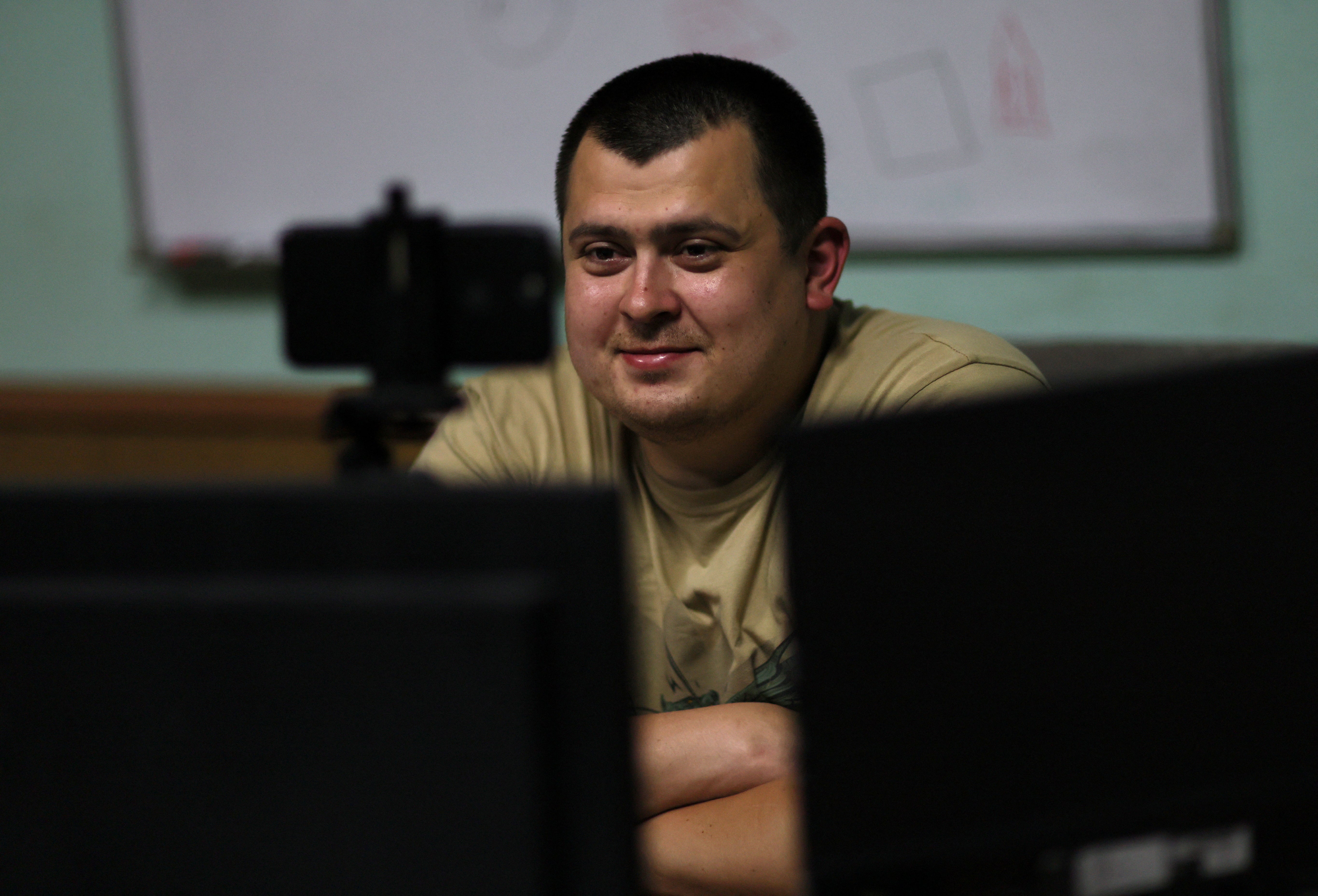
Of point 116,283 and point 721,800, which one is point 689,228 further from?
point 116,283

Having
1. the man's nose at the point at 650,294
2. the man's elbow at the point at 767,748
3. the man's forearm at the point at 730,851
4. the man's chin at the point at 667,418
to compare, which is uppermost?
the man's nose at the point at 650,294

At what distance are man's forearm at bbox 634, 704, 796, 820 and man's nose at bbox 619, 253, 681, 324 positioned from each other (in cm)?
39

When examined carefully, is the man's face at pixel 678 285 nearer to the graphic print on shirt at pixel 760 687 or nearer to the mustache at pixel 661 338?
the mustache at pixel 661 338

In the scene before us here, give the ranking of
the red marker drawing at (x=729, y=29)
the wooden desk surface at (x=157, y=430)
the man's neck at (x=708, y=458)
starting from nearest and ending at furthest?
the man's neck at (x=708, y=458) → the red marker drawing at (x=729, y=29) → the wooden desk surface at (x=157, y=430)

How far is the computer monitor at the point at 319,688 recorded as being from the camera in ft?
1.52

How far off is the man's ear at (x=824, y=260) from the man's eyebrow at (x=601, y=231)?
0.22 m

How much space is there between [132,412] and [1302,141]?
2.12m

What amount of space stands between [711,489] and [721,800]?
441 mm

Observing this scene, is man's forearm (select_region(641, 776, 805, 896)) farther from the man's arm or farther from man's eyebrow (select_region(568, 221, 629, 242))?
man's eyebrow (select_region(568, 221, 629, 242))

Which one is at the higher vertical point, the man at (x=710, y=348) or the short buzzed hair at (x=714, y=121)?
the short buzzed hair at (x=714, y=121)

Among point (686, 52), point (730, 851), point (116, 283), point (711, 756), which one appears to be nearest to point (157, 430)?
point (116, 283)

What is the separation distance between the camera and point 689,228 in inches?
48.5

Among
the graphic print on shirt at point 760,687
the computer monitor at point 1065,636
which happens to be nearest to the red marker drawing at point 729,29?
the graphic print on shirt at point 760,687

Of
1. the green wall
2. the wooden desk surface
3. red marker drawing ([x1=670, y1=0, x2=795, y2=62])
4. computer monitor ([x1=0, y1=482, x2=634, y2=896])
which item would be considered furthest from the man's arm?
the wooden desk surface
